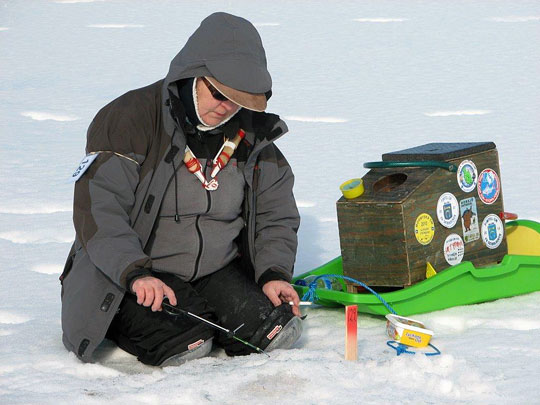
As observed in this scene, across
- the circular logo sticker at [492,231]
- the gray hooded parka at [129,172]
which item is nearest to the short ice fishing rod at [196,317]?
the gray hooded parka at [129,172]

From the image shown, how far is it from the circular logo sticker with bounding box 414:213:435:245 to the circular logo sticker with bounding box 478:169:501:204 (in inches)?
12.3

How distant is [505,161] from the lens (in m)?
5.68

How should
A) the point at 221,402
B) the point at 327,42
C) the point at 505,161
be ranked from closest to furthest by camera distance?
the point at 221,402 → the point at 505,161 → the point at 327,42

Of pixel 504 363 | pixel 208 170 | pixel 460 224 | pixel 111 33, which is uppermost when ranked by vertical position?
pixel 111 33

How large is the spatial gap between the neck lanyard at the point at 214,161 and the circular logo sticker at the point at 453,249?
92 cm

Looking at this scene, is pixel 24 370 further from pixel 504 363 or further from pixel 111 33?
pixel 111 33

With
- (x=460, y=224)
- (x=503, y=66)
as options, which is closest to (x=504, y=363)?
(x=460, y=224)

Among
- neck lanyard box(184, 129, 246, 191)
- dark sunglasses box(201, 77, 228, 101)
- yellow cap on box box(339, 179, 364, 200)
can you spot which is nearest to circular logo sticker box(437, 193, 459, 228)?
yellow cap on box box(339, 179, 364, 200)

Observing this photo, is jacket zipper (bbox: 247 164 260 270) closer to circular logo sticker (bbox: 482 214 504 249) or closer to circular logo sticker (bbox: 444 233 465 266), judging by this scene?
circular logo sticker (bbox: 444 233 465 266)

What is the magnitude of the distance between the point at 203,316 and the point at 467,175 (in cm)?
117

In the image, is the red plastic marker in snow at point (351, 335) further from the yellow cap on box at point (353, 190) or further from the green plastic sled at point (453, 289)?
the yellow cap on box at point (353, 190)

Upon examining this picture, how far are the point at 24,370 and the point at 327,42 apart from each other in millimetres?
6757

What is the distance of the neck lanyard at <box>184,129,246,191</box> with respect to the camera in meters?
3.03

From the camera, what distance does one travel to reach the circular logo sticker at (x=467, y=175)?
11.5 feet
